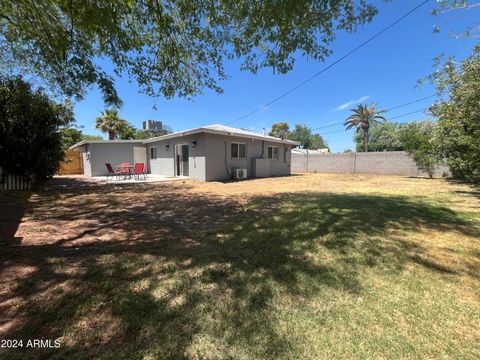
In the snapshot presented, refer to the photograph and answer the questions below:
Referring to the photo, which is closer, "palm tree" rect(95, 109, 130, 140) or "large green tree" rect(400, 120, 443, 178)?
"large green tree" rect(400, 120, 443, 178)

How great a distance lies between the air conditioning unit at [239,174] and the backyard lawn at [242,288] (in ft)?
27.4

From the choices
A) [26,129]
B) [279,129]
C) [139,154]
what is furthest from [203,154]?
[279,129]

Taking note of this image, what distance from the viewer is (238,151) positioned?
1370 centimetres

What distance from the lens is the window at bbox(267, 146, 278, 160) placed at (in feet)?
53.1

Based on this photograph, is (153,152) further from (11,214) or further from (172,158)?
(11,214)

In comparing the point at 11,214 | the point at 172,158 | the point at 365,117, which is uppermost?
the point at 365,117

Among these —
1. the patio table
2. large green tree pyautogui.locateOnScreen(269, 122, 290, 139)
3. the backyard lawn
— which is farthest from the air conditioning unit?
large green tree pyautogui.locateOnScreen(269, 122, 290, 139)

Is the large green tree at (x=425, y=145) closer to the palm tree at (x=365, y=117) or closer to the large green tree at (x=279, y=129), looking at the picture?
the palm tree at (x=365, y=117)

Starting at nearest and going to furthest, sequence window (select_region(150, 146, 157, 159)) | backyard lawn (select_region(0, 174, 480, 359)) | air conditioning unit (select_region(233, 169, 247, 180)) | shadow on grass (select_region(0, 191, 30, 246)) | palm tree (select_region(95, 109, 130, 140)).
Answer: backyard lawn (select_region(0, 174, 480, 359)), shadow on grass (select_region(0, 191, 30, 246)), air conditioning unit (select_region(233, 169, 247, 180)), window (select_region(150, 146, 157, 159)), palm tree (select_region(95, 109, 130, 140))

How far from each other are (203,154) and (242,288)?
32.8ft

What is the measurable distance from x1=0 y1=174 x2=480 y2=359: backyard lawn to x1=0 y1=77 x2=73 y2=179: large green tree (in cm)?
504

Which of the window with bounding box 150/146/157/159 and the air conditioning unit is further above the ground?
the window with bounding box 150/146/157/159

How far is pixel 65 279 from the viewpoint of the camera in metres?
2.44

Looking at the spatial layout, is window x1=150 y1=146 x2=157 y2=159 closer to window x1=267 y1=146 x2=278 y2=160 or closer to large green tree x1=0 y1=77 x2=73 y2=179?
large green tree x1=0 y1=77 x2=73 y2=179
